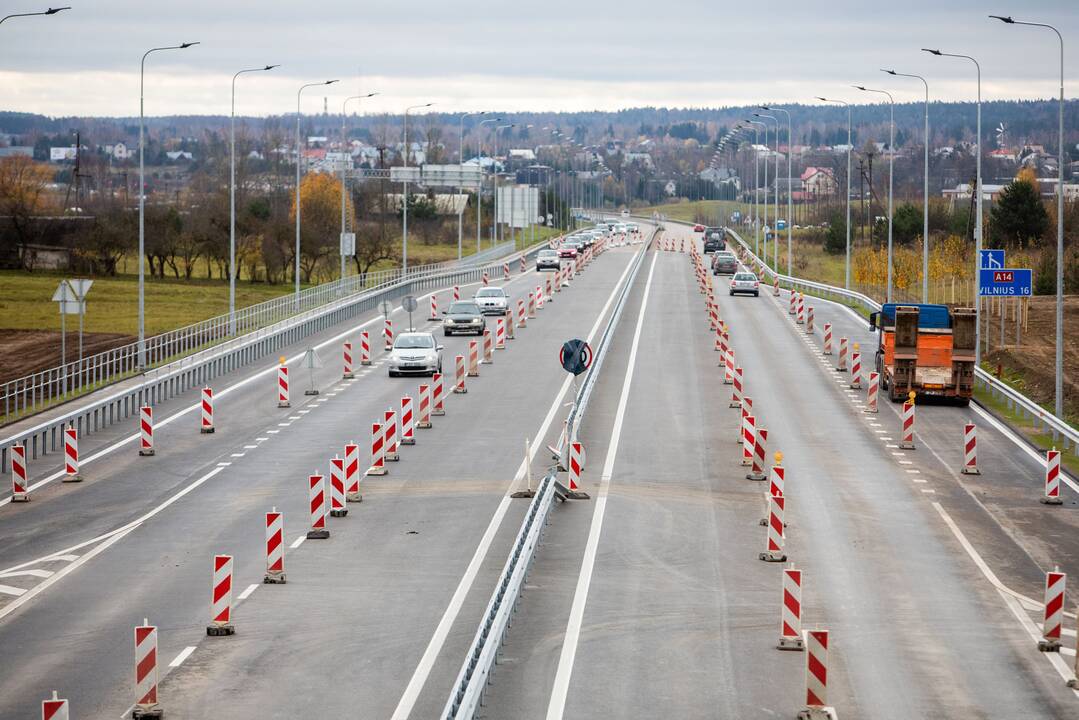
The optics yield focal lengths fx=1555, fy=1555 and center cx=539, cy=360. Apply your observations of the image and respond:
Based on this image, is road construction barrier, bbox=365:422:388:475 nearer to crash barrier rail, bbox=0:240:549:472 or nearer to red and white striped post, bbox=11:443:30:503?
red and white striped post, bbox=11:443:30:503

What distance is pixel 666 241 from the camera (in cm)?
14125

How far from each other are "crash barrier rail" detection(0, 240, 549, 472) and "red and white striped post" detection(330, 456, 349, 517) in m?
8.59

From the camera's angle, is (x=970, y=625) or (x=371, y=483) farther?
(x=371, y=483)

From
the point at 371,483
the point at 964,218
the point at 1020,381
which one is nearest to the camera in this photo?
the point at 371,483

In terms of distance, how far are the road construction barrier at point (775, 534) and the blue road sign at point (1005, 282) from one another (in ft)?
86.6

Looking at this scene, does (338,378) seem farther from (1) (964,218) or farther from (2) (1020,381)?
(1) (964,218)

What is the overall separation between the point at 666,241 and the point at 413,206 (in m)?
23.1

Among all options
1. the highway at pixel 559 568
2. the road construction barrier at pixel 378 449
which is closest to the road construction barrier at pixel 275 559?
the highway at pixel 559 568

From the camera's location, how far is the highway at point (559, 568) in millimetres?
15320

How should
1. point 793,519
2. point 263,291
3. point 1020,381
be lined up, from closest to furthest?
point 793,519 → point 1020,381 → point 263,291

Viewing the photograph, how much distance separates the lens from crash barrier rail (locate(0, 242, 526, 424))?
3822 centimetres

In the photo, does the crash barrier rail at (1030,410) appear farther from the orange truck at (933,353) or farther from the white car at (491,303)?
the white car at (491,303)

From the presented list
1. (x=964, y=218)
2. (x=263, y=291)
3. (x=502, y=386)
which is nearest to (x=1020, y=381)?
(x=502, y=386)

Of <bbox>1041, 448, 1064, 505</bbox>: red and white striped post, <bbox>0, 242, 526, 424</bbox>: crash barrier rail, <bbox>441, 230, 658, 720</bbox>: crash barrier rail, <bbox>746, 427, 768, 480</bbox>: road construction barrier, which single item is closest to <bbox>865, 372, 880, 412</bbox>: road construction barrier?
<bbox>746, 427, 768, 480</bbox>: road construction barrier
